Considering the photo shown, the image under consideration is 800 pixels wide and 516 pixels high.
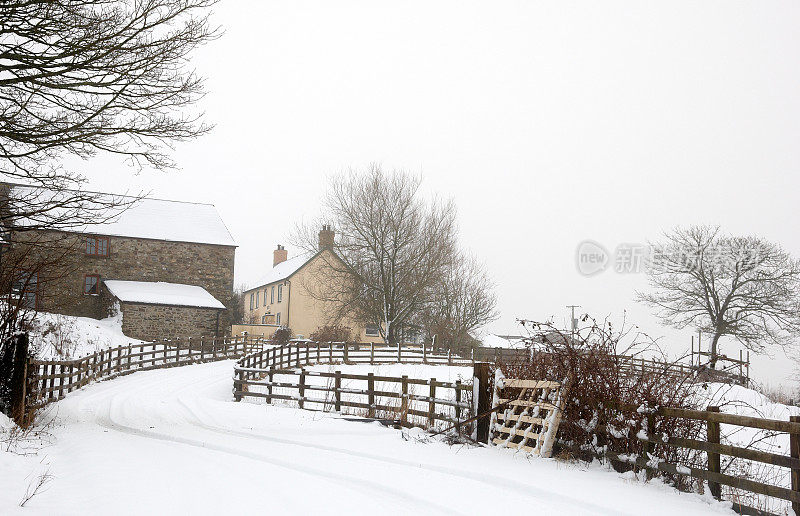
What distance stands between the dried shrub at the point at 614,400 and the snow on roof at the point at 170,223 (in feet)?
128

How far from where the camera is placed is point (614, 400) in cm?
947

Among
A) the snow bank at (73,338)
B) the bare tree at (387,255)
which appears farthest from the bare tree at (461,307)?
the snow bank at (73,338)

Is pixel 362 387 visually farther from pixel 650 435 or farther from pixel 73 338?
pixel 650 435

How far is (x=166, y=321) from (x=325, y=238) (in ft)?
38.0

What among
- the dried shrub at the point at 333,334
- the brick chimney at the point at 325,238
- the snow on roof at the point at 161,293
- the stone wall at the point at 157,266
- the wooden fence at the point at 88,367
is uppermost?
the brick chimney at the point at 325,238

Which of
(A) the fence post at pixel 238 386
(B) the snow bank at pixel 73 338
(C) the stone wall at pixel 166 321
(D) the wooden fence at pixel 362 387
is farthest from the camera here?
(C) the stone wall at pixel 166 321

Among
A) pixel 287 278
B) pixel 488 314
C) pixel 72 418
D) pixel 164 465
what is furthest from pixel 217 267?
pixel 164 465

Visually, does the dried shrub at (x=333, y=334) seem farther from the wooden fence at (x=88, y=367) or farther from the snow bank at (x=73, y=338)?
the snow bank at (x=73, y=338)

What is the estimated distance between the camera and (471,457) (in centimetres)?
1025

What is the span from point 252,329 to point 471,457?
4306 centimetres

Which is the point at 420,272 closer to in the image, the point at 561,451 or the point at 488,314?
the point at 488,314

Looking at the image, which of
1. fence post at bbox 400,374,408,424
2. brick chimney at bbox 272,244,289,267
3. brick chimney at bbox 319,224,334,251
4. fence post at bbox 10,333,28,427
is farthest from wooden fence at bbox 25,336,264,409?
brick chimney at bbox 272,244,289,267

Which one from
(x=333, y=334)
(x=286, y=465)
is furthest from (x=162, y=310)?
(x=286, y=465)

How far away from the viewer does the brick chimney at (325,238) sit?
42688 mm
